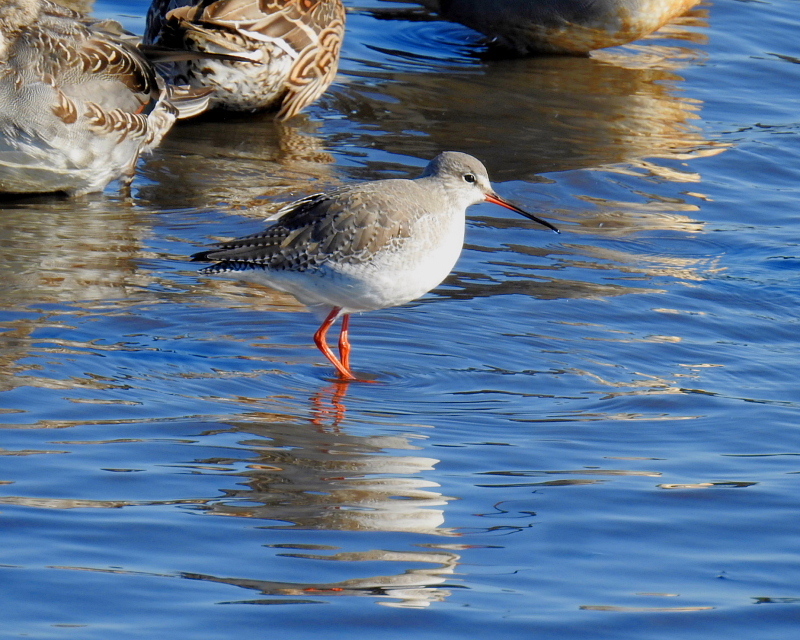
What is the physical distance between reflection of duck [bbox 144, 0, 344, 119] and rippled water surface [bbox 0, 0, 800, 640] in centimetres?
32

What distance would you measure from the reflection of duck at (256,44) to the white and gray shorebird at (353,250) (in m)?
3.59

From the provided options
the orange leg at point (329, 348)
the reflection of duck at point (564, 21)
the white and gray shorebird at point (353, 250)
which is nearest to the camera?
the white and gray shorebird at point (353, 250)

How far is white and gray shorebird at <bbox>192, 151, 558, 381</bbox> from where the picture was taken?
6.14 meters

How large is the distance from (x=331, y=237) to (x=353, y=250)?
14 centimetres

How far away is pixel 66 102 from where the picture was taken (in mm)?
8094

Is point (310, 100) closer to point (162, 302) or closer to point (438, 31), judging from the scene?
point (438, 31)

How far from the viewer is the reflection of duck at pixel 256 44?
9.67 metres

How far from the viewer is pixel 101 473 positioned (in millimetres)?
4883

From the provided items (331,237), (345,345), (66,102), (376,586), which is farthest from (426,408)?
(66,102)

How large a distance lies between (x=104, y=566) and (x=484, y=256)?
4.29 metres

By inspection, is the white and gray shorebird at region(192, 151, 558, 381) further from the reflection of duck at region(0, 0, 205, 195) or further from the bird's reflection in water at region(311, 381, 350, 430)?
the reflection of duck at region(0, 0, 205, 195)

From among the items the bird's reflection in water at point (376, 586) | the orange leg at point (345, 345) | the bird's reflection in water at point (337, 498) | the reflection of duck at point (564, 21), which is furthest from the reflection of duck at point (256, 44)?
the bird's reflection in water at point (376, 586)

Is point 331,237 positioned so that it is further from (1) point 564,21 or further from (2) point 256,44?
(1) point 564,21

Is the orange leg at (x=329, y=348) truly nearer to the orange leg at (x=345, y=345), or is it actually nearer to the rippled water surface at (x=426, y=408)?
the orange leg at (x=345, y=345)
